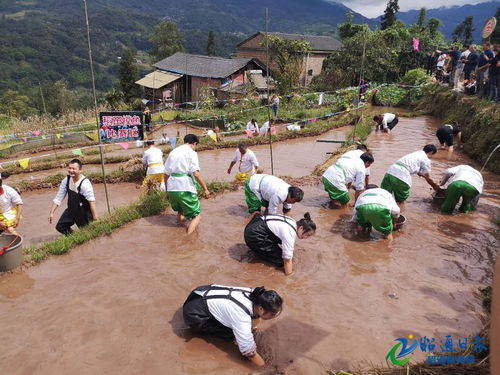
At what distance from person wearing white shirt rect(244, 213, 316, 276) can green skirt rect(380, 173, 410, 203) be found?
306 centimetres

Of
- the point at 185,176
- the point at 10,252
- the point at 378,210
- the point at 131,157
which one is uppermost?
the point at 185,176

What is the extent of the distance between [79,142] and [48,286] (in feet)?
51.2

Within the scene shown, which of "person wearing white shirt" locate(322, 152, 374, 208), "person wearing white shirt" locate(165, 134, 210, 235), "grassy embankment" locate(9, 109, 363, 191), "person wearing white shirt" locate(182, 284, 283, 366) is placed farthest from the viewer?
"grassy embankment" locate(9, 109, 363, 191)

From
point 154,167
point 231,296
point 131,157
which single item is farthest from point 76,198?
point 131,157

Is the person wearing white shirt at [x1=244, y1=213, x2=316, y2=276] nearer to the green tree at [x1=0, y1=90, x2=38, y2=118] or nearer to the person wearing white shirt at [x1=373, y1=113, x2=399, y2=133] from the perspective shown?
the person wearing white shirt at [x1=373, y1=113, x2=399, y2=133]

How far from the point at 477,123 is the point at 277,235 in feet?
32.8

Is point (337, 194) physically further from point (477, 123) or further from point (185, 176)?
point (477, 123)

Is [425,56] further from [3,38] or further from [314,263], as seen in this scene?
[3,38]

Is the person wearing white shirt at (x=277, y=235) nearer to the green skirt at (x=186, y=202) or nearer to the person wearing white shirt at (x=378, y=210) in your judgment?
the person wearing white shirt at (x=378, y=210)

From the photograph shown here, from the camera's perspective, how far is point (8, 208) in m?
5.87

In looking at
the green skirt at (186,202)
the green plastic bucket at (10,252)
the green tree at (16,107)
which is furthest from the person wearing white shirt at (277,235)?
the green tree at (16,107)

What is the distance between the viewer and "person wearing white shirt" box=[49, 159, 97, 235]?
5.70 m

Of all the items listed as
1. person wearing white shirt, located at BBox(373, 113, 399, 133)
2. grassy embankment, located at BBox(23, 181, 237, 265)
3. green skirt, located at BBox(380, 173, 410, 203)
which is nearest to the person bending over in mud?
person wearing white shirt, located at BBox(373, 113, 399, 133)

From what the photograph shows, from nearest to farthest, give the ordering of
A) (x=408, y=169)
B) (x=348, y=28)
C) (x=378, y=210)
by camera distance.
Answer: (x=378, y=210) → (x=408, y=169) → (x=348, y=28)
